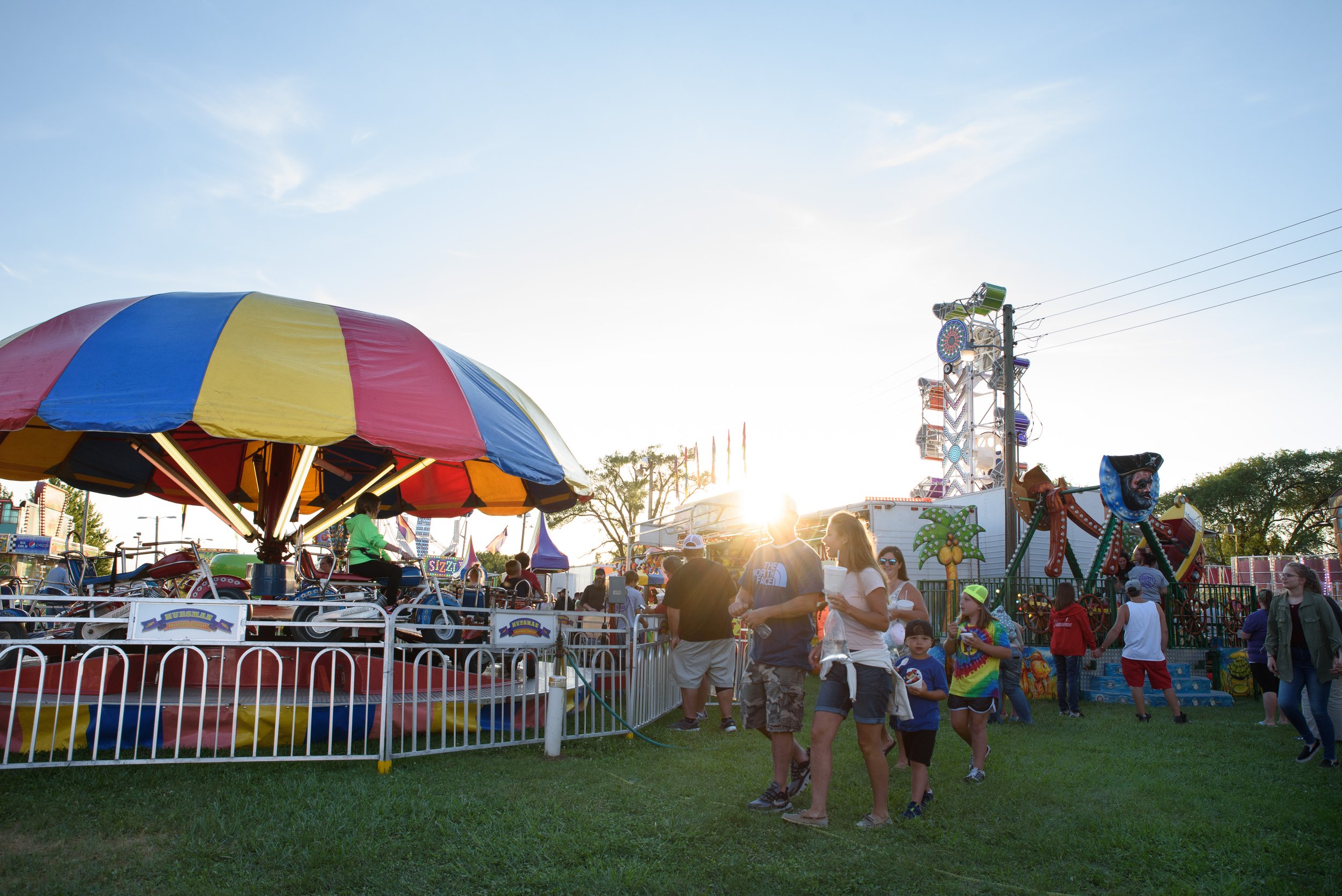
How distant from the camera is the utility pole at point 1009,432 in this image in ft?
57.4

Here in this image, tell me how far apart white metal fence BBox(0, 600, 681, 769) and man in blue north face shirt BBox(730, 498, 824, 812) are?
6.14ft

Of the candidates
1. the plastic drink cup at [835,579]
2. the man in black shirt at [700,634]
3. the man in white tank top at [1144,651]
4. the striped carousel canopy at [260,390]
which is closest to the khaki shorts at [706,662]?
the man in black shirt at [700,634]

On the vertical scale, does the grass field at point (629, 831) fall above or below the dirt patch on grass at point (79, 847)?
below

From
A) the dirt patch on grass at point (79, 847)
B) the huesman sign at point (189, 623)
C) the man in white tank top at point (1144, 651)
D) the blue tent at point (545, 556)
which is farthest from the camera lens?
the blue tent at point (545, 556)

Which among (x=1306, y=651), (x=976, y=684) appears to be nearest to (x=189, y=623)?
(x=976, y=684)

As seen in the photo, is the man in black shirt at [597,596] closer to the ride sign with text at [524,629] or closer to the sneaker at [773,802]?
the ride sign with text at [524,629]

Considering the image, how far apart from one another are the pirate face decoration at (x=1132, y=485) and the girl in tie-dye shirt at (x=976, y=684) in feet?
27.1

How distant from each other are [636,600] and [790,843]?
29.8 feet

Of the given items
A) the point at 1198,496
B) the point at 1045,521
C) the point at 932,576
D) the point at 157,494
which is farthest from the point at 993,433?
the point at 157,494

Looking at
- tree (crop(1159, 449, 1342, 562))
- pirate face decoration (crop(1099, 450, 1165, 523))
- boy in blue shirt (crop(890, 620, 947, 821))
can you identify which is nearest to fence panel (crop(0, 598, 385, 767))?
boy in blue shirt (crop(890, 620, 947, 821))

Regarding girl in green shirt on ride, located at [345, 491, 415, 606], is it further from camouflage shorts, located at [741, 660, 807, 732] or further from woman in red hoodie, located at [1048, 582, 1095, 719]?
woman in red hoodie, located at [1048, 582, 1095, 719]

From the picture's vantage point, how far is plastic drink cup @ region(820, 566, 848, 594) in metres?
Answer: 4.68

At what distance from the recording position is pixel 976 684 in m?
5.92

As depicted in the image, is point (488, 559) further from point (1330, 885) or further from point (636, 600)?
point (1330, 885)
